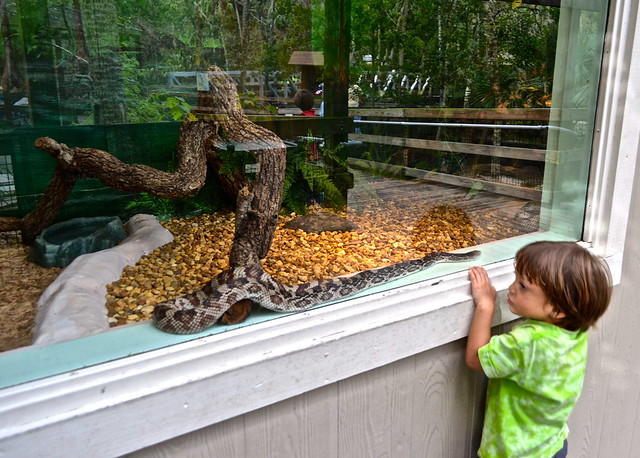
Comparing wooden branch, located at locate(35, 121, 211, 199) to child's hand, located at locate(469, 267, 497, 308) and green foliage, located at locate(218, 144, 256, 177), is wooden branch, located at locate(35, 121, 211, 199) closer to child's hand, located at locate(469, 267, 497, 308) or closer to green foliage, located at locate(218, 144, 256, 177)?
green foliage, located at locate(218, 144, 256, 177)

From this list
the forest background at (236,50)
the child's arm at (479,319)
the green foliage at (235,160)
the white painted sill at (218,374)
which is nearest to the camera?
the white painted sill at (218,374)

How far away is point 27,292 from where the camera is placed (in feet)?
5.32

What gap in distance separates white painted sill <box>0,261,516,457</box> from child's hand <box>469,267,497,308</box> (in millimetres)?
44

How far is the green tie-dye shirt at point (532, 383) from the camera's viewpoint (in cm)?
139

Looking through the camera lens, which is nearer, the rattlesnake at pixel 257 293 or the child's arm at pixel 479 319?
the rattlesnake at pixel 257 293

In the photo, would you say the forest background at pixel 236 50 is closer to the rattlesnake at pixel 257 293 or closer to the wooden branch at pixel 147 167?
the wooden branch at pixel 147 167

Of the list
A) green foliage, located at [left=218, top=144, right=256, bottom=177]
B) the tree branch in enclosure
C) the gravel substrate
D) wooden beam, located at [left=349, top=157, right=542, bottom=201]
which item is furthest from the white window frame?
green foliage, located at [left=218, top=144, right=256, bottom=177]

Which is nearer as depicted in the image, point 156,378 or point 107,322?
point 156,378

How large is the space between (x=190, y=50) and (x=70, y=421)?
170 cm

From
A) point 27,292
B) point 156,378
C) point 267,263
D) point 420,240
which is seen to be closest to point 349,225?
point 420,240

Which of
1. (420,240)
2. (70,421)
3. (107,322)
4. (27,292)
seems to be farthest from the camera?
(420,240)

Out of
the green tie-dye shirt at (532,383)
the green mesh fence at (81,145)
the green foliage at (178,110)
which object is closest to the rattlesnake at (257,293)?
the green tie-dye shirt at (532,383)

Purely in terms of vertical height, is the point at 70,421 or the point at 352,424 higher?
the point at 70,421

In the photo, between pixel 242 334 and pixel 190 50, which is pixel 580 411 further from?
pixel 190 50
